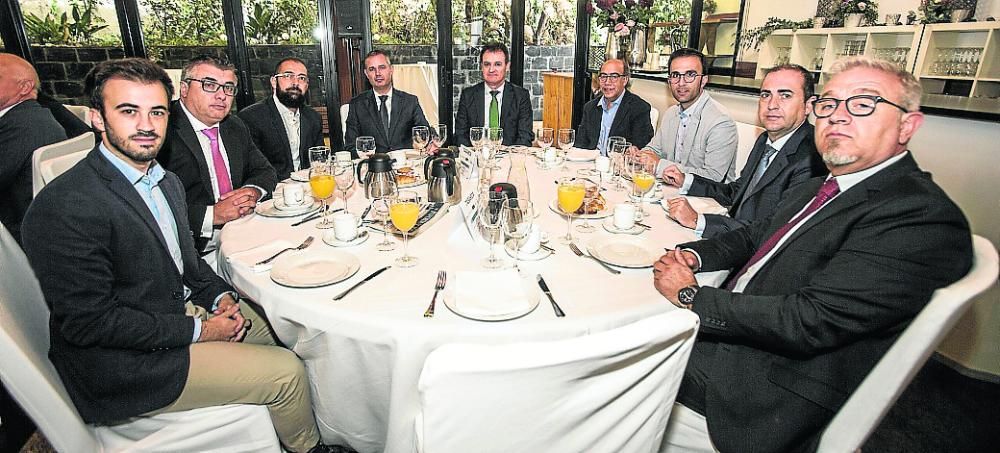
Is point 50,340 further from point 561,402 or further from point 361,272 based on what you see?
point 561,402

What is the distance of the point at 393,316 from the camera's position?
1271 mm

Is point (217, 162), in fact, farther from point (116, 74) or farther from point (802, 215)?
point (802, 215)

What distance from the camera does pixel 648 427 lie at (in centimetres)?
105

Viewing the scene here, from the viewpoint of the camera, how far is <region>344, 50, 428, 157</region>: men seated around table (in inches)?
152

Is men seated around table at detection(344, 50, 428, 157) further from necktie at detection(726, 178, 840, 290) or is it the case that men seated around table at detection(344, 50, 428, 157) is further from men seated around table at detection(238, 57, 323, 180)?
necktie at detection(726, 178, 840, 290)

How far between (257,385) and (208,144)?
1.53 metres

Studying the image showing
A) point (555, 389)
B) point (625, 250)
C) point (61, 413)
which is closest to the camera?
point (555, 389)

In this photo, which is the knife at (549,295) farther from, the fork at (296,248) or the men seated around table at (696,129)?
the men seated around table at (696,129)

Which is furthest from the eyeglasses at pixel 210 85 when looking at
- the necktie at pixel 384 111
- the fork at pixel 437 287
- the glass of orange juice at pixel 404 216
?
the fork at pixel 437 287

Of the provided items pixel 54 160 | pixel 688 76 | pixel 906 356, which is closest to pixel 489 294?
pixel 906 356

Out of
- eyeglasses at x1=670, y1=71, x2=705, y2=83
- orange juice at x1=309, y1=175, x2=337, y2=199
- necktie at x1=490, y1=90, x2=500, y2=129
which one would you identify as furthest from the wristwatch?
necktie at x1=490, y1=90, x2=500, y2=129

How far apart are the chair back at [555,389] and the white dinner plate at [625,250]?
1.86ft

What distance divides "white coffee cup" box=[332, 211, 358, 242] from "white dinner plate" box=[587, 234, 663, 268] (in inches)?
31.2

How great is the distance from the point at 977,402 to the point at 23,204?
482 cm
